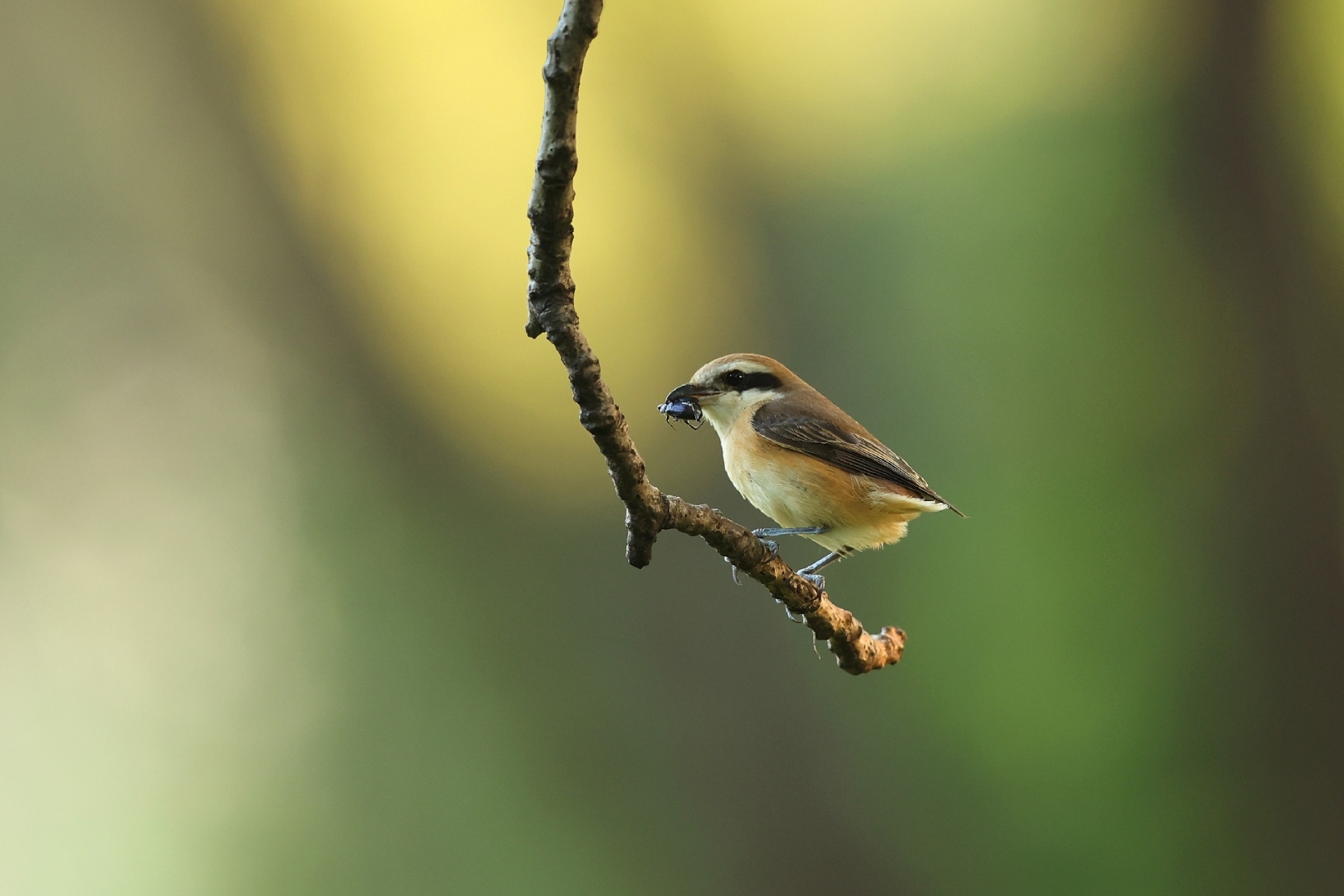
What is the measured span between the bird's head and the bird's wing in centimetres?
5

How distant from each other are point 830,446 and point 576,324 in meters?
1.56

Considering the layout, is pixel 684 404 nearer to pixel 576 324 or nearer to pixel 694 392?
pixel 694 392

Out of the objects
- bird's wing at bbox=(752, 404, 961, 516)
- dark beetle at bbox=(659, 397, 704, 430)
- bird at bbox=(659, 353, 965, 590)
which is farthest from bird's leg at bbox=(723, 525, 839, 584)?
dark beetle at bbox=(659, 397, 704, 430)

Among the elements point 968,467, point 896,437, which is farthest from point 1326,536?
point 896,437

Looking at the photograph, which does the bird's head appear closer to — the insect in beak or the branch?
the insect in beak

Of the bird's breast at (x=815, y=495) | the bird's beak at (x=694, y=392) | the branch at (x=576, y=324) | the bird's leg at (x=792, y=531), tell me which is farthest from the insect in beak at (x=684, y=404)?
the branch at (x=576, y=324)

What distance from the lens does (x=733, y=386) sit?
8.43 ft

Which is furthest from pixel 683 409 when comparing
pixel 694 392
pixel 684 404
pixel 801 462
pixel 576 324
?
pixel 576 324

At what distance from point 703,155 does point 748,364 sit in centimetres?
258

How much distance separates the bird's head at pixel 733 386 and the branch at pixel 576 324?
88 cm

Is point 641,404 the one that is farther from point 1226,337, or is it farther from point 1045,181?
point 1226,337

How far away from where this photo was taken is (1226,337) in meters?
4.60

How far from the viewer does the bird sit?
243 centimetres

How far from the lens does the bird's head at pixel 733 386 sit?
255 cm
